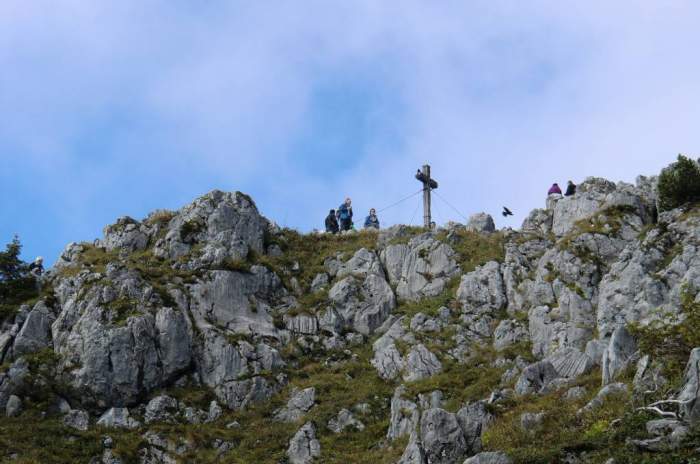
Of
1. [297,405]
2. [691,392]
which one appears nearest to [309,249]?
[297,405]

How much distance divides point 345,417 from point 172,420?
7.83 meters

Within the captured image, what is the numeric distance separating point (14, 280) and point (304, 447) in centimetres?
1920

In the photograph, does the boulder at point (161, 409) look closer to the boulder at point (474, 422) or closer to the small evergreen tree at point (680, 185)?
the boulder at point (474, 422)

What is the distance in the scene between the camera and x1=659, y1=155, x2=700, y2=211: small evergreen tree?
45156 millimetres

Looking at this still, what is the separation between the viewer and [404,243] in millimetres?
50281

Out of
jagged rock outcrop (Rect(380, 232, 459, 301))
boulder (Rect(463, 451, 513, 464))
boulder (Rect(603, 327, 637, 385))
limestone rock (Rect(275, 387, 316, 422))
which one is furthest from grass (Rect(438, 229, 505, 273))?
boulder (Rect(463, 451, 513, 464))

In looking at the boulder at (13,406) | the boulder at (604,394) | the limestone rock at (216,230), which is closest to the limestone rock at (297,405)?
the limestone rock at (216,230)

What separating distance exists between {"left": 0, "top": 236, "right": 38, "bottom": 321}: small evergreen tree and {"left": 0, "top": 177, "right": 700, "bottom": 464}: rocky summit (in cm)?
111

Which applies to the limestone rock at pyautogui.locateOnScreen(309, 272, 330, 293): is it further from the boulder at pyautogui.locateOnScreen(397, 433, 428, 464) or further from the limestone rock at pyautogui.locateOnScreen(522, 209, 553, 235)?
Result: the boulder at pyautogui.locateOnScreen(397, 433, 428, 464)

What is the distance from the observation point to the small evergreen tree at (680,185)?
45.2 meters

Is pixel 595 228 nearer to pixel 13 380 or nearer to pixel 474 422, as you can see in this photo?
pixel 474 422

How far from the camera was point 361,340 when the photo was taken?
45281mm

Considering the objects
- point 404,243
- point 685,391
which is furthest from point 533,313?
point 685,391

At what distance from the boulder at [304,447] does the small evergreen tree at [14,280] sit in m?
16.8
